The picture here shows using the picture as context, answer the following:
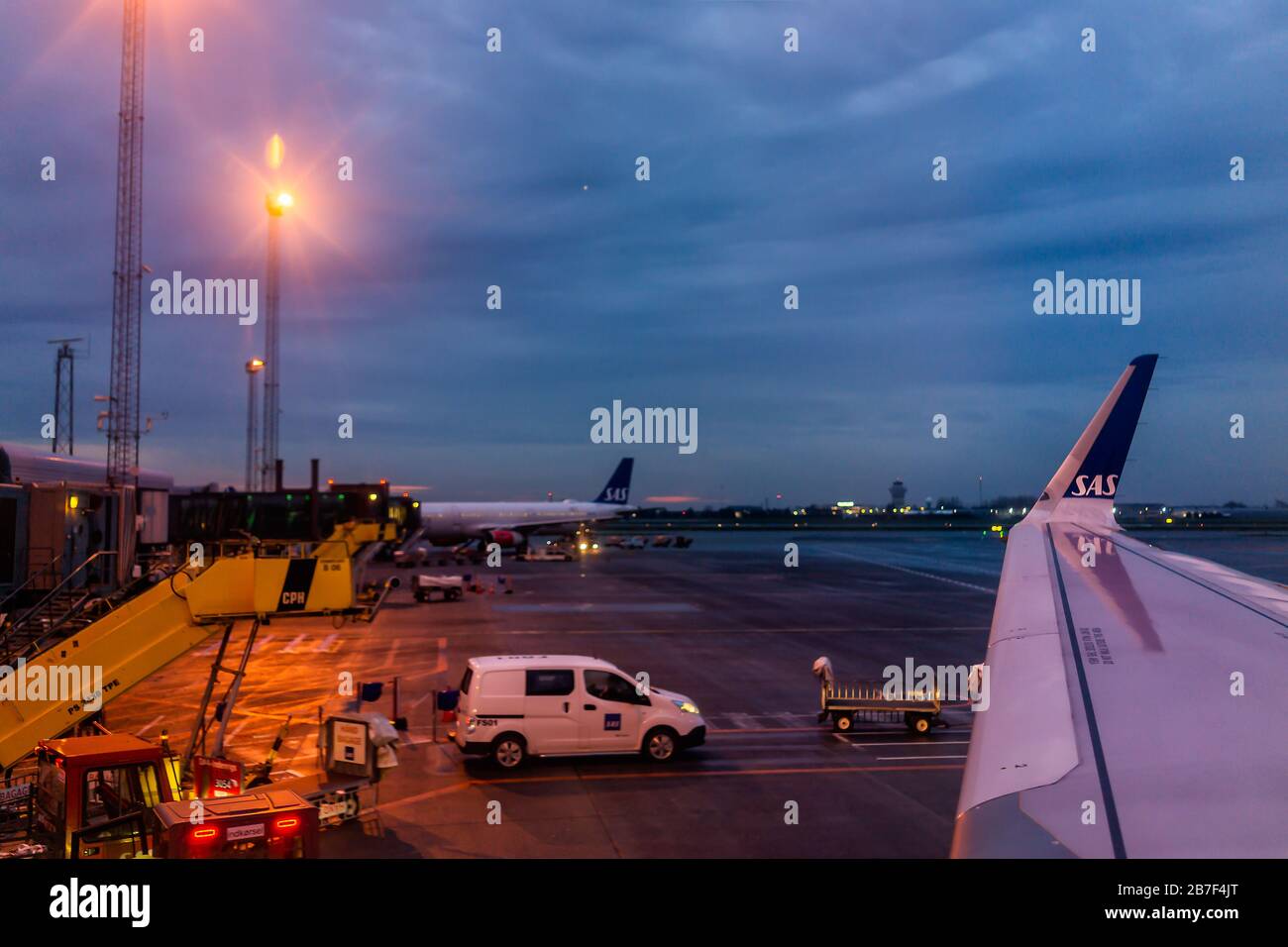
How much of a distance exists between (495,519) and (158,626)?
71319 mm

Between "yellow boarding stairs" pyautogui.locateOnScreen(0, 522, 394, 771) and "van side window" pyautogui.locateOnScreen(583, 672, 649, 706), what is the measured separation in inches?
183

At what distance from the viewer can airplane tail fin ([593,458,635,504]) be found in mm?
100438

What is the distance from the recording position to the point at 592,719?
666 inches

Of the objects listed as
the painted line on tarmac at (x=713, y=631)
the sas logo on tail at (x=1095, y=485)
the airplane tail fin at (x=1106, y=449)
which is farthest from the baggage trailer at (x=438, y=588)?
the sas logo on tail at (x=1095, y=485)

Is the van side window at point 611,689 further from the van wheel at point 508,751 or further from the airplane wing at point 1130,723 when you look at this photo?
the airplane wing at point 1130,723

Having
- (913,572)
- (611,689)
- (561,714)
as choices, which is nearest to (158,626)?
(561,714)

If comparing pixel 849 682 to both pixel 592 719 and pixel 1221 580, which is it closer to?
pixel 592 719

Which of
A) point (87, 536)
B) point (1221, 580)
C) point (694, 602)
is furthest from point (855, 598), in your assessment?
point (1221, 580)

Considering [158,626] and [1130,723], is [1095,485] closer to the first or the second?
[1130,723]

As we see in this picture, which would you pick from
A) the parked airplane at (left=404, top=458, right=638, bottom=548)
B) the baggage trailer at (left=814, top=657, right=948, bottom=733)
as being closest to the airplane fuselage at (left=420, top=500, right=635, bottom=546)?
the parked airplane at (left=404, top=458, right=638, bottom=548)

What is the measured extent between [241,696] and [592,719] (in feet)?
36.4

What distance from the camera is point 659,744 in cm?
1703

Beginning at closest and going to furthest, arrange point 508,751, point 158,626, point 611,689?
point 158,626 < point 508,751 < point 611,689
